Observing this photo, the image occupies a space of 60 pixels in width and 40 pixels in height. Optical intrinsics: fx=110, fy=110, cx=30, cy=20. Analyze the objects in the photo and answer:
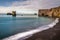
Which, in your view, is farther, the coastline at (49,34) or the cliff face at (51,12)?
the cliff face at (51,12)

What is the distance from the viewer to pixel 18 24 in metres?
1.68

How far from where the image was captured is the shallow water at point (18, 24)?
160 centimetres

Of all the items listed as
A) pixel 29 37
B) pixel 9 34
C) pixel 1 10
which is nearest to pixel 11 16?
pixel 1 10

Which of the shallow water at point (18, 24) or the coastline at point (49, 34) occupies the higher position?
the shallow water at point (18, 24)

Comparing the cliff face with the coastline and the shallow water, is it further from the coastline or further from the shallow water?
the coastline

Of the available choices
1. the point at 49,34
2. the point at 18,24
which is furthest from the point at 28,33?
the point at 49,34

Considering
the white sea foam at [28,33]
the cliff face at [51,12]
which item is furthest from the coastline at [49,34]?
the cliff face at [51,12]

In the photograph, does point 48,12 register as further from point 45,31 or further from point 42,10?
point 45,31

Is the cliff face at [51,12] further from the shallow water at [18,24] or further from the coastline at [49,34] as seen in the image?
the coastline at [49,34]

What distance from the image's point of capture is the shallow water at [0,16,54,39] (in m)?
1.60

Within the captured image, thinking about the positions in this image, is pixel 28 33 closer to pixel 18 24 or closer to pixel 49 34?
pixel 18 24

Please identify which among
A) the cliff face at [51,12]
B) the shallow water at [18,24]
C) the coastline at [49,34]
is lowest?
the coastline at [49,34]

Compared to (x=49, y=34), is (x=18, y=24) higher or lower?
higher

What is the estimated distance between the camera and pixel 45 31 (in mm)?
1709
